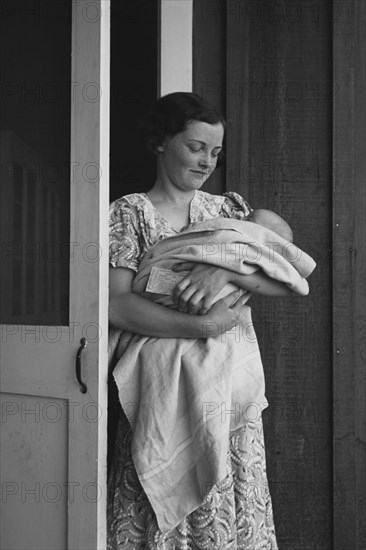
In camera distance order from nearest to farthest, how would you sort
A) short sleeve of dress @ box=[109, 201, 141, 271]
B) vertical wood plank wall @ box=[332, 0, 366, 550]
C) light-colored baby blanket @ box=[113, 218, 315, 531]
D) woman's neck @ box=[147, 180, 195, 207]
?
light-colored baby blanket @ box=[113, 218, 315, 531]
short sleeve of dress @ box=[109, 201, 141, 271]
woman's neck @ box=[147, 180, 195, 207]
vertical wood plank wall @ box=[332, 0, 366, 550]

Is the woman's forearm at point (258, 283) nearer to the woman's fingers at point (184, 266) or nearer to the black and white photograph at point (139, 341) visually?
the black and white photograph at point (139, 341)

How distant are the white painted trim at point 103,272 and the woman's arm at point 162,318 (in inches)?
1.8

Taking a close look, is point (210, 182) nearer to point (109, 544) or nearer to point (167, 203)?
point (167, 203)

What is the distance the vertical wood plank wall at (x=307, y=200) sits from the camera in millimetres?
2467

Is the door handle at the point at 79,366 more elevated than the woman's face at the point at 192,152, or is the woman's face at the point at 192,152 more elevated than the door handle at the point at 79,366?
the woman's face at the point at 192,152

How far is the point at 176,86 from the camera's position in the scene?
254 cm

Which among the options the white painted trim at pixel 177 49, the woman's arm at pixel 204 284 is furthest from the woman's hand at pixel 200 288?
the white painted trim at pixel 177 49

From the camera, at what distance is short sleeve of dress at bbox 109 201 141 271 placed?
183 centimetres

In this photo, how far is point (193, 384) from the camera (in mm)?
1695

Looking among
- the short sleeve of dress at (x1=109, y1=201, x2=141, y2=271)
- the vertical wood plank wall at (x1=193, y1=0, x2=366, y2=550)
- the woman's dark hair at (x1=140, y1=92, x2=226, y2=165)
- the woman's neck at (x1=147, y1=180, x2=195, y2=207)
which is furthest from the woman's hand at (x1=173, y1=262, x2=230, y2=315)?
the vertical wood plank wall at (x1=193, y1=0, x2=366, y2=550)

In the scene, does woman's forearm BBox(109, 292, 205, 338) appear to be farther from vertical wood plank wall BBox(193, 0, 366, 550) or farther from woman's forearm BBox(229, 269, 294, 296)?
vertical wood plank wall BBox(193, 0, 366, 550)

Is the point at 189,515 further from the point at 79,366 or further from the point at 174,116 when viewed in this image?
the point at 174,116

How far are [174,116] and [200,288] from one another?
52 centimetres

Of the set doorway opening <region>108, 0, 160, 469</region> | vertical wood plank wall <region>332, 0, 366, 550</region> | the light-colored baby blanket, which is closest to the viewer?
the light-colored baby blanket
